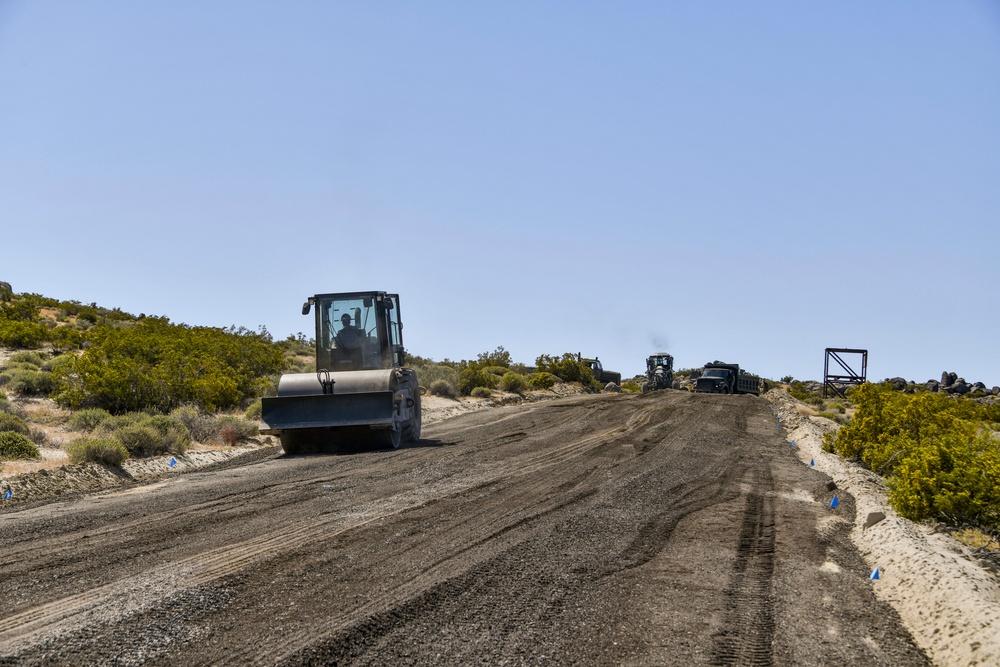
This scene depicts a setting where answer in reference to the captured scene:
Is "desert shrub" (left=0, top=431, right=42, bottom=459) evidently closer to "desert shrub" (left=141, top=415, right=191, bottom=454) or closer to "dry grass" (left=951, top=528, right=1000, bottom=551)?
"desert shrub" (left=141, top=415, right=191, bottom=454)

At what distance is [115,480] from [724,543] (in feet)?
30.8

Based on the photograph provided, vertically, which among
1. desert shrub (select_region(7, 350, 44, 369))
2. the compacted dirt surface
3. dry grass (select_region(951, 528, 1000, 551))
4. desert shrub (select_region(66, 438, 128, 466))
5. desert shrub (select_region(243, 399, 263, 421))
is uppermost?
desert shrub (select_region(7, 350, 44, 369))

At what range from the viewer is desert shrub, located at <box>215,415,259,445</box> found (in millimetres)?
18516

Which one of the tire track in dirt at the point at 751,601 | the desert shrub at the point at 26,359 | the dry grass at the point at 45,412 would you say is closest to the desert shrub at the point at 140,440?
the dry grass at the point at 45,412

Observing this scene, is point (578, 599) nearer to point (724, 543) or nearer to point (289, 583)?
point (289, 583)

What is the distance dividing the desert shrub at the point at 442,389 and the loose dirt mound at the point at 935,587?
939 inches

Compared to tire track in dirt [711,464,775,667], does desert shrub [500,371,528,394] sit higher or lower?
higher

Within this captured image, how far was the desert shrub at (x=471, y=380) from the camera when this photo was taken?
37.1 meters

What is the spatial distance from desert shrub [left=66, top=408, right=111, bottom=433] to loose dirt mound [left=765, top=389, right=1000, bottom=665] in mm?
15262

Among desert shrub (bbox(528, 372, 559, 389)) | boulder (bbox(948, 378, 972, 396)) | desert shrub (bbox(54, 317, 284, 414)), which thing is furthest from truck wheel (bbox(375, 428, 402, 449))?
boulder (bbox(948, 378, 972, 396))

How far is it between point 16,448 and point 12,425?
7.36 feet

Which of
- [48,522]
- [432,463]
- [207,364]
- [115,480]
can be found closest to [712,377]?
[207,364]

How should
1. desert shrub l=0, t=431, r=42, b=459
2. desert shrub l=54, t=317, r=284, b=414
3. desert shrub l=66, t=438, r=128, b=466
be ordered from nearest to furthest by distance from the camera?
desert shrub l=66, t=438, r=128, b=466 → desert shrub l=0, t=431, r=42, b=459 → desert shrub l=54, t=317, r=284, b=414

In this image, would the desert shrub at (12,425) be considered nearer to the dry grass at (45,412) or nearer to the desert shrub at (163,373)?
the dry grass at (45,412)
